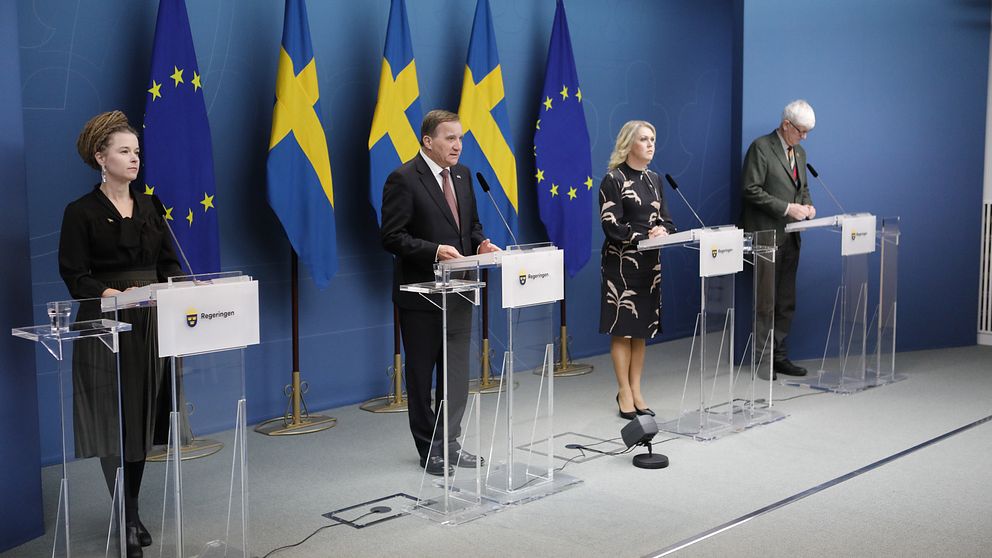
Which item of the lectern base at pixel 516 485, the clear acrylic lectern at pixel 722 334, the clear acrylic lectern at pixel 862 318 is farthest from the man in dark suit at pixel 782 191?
the lectern base at pixel 516 485

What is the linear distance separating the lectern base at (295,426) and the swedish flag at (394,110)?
1.22 m

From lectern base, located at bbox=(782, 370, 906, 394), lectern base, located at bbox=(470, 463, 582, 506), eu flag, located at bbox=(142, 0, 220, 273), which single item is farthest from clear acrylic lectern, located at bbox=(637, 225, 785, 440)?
eu flag, located at bbox=(142, 0, 220, 273)

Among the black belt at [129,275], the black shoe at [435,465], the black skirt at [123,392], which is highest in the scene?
the black belt at [129,275]

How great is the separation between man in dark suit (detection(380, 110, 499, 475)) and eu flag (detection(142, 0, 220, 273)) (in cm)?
117

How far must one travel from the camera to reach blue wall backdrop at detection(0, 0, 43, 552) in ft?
12.6

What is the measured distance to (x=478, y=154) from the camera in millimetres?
6613

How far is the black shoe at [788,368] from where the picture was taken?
7172 millimetres

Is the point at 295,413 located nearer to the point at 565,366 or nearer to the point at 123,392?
the point at 565,366

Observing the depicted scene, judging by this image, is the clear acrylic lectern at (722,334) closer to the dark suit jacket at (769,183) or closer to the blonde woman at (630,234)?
the blonde woman at (630,234)

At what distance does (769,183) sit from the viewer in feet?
23.0

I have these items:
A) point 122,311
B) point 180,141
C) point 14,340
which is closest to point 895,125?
point 180,141

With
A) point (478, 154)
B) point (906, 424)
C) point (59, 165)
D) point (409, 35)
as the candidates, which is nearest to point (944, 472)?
point (906, 424)

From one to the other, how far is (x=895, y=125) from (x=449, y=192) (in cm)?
467

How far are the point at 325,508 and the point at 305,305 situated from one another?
200 cm
